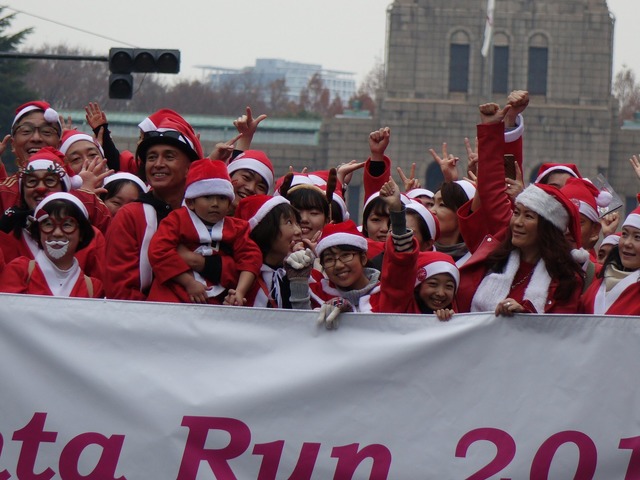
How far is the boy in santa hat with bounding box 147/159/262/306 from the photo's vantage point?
247 inches

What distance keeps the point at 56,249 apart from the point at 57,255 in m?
0.02

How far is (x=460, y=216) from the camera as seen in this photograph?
270 inches

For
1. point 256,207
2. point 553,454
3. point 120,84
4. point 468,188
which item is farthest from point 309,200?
point 120,84

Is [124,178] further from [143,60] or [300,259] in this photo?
[143,60]

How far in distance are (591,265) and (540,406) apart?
132 cm

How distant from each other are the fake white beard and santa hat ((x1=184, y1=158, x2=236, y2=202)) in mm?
468

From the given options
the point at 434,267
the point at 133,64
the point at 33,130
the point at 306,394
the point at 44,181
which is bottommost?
the point at 306,394

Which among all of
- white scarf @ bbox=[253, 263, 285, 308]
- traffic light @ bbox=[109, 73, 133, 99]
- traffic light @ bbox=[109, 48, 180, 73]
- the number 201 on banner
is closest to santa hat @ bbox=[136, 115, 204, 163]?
white scarf @ bbox=[253, 263, 285, 308]

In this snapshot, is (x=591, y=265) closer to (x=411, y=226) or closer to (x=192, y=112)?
(x=411, y=226)

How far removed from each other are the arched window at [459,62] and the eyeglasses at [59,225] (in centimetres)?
6252

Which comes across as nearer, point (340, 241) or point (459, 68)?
point (340, 241)

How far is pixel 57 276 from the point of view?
6.51 meters

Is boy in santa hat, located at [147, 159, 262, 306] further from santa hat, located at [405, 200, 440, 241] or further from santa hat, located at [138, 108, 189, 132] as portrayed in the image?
santa hat, located at [405, 200, 440, 241]

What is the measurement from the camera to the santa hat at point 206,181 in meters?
6.40
